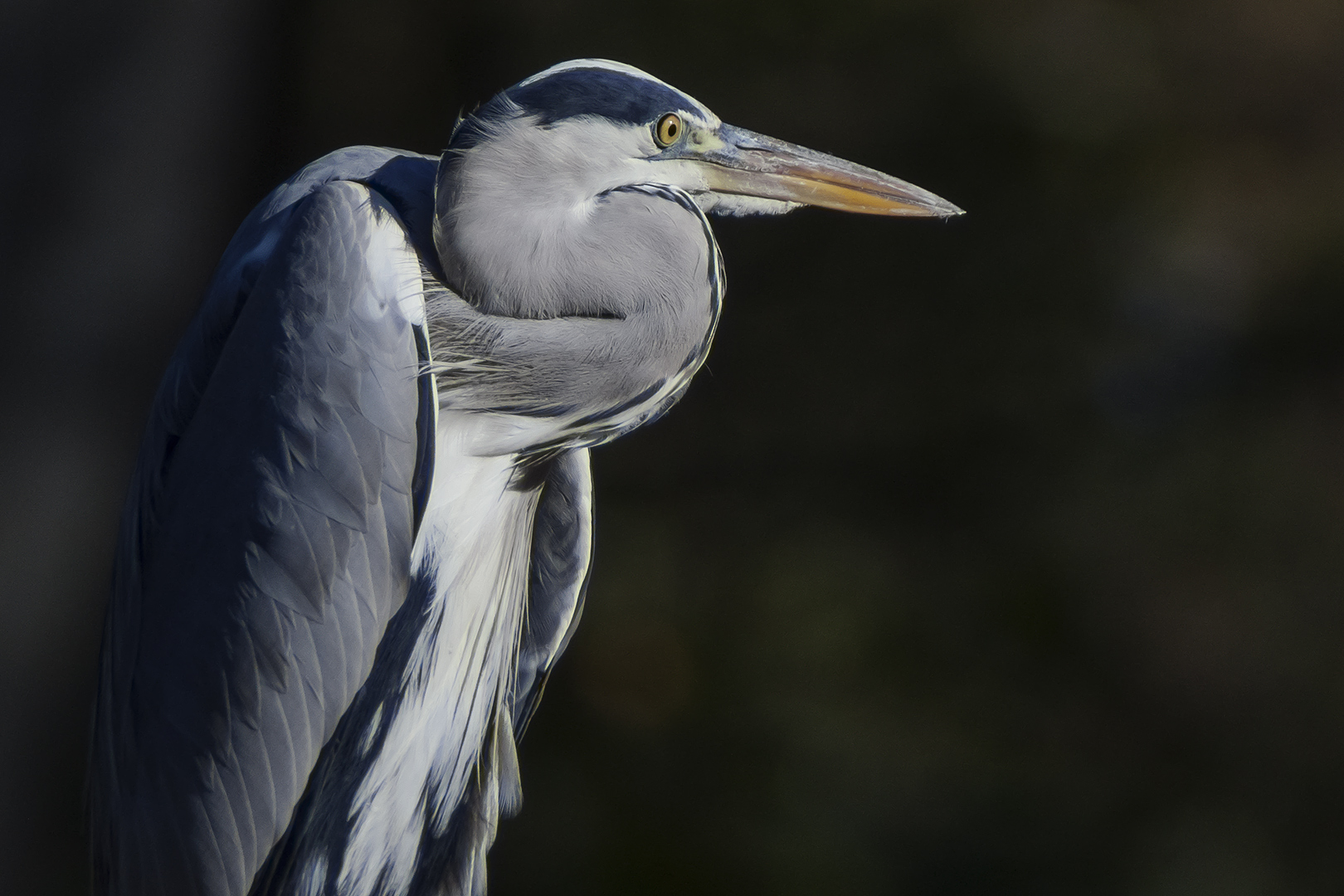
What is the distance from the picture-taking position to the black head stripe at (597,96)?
435 mm

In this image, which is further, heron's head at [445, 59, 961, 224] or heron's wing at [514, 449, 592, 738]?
heron's wing at [514, 449, 592, 738]

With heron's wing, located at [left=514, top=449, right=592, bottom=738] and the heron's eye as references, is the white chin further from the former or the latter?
heron's wing, located at [left=514, top=449, right=592, bottom=738]

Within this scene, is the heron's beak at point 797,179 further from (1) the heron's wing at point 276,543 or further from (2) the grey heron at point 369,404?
(1) the heron's wing at point 276,543

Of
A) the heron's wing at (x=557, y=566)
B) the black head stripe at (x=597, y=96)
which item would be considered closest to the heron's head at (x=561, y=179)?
the black head stripe at (x=597, y=96)

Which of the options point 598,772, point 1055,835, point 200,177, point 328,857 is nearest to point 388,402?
point 328,857

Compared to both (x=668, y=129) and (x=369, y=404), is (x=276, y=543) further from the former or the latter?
(x=668, y=129)

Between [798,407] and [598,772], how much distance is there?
52 cm

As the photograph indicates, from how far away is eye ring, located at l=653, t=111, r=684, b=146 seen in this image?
1.50 ft

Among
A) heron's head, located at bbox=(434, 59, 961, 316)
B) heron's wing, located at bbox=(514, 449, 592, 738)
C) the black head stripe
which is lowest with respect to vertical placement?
heron's wing, located at bbox=(514, 449, 592, 738)

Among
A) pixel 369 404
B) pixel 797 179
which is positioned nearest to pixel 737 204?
pixel 797 179

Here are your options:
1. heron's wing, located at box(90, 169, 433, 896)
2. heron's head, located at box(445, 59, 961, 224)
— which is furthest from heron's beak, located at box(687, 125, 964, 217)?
heron's wing, located at box(90, 169, 433, 896)

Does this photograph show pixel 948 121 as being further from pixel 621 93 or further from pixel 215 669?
pixel 215 669

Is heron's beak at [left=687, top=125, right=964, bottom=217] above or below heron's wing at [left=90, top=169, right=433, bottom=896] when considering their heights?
above

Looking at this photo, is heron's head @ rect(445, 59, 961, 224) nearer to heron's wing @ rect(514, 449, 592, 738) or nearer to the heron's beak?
the heron's beak
